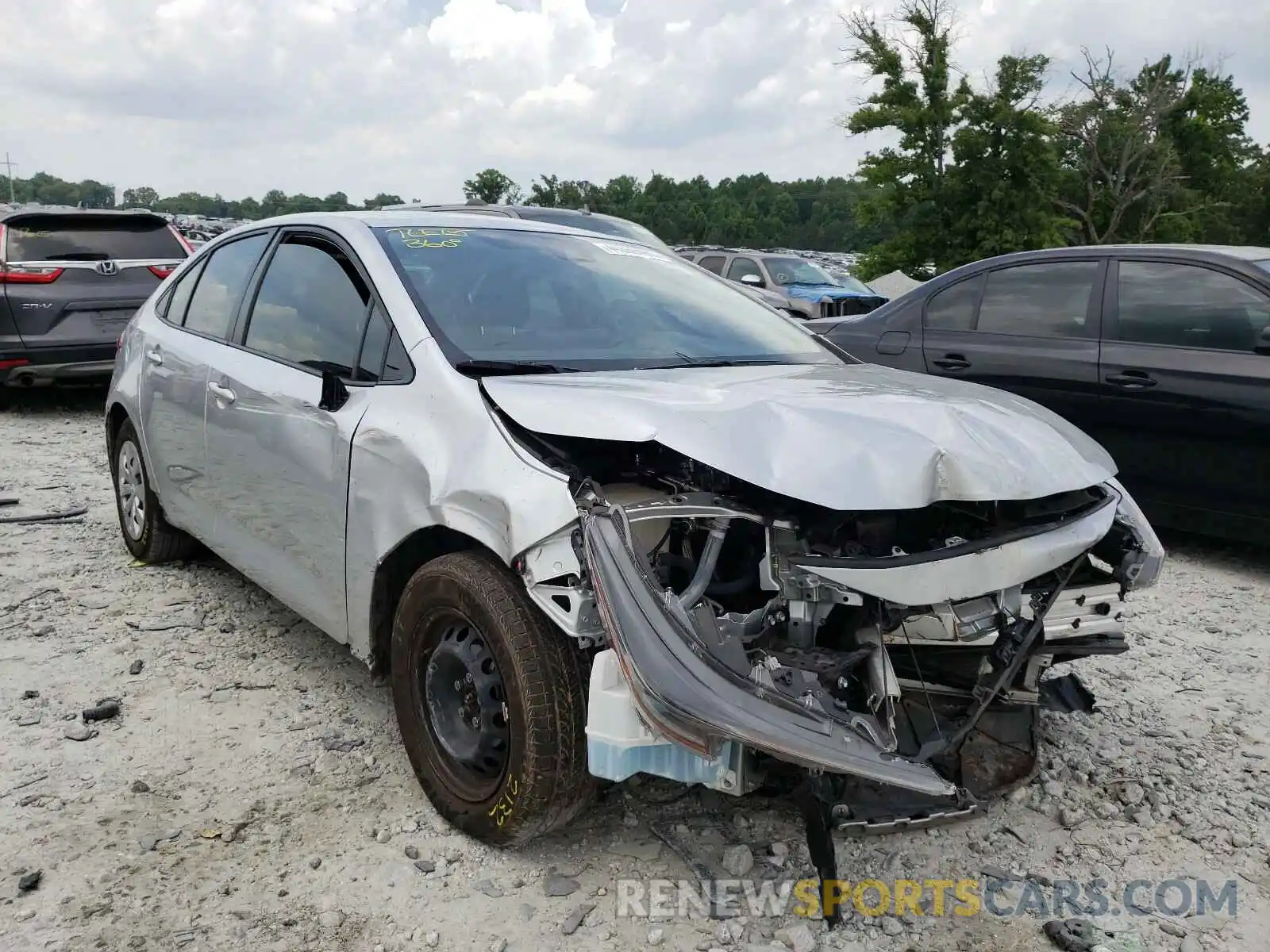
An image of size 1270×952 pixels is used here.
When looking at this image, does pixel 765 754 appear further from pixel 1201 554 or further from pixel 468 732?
pixel 1201 554

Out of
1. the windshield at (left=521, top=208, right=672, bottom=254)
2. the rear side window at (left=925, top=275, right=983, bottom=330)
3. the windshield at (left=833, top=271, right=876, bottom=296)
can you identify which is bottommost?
the rear side window at (left=925, top=275, right=983, bottom=330)

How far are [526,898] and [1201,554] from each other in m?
4.31

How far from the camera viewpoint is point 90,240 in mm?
8742

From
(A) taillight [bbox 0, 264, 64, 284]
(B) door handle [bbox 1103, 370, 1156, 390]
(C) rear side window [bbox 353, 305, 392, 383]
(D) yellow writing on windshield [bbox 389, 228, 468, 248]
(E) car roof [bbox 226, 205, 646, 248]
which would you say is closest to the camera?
(C) rear side window [bbox 353, 305, 392, 383]

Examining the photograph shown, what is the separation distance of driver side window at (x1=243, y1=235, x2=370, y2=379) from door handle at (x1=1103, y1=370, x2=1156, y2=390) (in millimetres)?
3835

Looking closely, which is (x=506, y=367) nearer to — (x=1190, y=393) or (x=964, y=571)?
(x=964, y=571)

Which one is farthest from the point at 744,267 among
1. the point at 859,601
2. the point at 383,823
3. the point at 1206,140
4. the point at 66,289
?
the point at 1206,140

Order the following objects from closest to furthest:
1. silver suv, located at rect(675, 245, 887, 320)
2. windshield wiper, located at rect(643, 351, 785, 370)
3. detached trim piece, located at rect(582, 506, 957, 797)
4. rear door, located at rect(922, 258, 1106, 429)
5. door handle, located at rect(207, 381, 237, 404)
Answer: detached trim piece, located at rect(582, 506, 957, 797), windshield wiper, located at rect(643, 351, 785, 370), door handle, located at rect(207, 381, 237, 404), rear door, located at rect(922, 258, 1106, 429), silver suv, located at rect(675, 245, 887, 320)

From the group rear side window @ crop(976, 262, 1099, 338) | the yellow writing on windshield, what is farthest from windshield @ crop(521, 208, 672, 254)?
the yellow writing on windshield

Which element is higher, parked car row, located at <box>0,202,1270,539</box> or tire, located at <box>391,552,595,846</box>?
parked car row, located at <box>0,202,1270,539</box>

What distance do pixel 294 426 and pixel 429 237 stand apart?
76cm

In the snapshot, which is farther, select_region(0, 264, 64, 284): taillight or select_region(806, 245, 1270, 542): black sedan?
select_region(0, 264, 64, 284): taillight

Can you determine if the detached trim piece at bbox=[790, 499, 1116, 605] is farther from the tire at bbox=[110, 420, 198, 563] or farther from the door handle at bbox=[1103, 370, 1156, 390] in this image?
the tire at bbox=[110, 420, 198, 563]

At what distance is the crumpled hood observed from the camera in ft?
7.31
